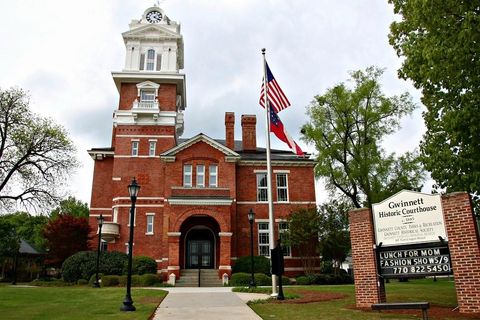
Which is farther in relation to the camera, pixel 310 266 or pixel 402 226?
pixel 310 266

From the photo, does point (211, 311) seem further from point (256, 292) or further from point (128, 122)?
point (128, 122)

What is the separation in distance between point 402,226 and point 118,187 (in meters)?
26.0

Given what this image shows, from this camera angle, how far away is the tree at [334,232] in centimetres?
2827

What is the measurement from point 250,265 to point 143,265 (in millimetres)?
7573

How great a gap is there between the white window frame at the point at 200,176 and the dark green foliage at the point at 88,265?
7.82 m

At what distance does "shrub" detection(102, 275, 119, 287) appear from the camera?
982 inches

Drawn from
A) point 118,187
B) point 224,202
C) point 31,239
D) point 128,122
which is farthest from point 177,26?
point 31,239

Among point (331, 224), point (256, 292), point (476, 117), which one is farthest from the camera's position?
point (331, 224)

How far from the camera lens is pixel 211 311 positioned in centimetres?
1174

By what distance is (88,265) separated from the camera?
27.5 meters

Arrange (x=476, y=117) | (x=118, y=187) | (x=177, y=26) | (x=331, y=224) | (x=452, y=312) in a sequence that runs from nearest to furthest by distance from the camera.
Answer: (x=452, y=312) < (x=476, y=117) < (x=331, y=224) < (x=118, y=187) < (x=177, y=26)

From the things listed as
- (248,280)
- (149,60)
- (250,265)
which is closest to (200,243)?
(250,265)

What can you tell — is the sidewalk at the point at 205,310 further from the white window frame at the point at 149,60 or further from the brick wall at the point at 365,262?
the white window frame at the point at 149,60

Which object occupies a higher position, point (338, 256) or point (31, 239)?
point (31, 239)
